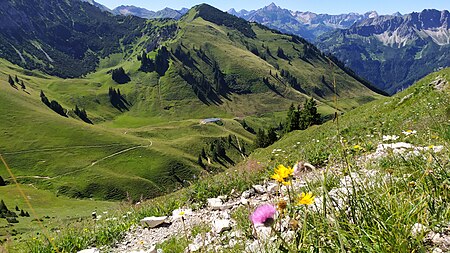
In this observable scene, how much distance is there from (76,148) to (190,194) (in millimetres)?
169931

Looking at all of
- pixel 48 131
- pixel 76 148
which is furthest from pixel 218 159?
pixel 48 131

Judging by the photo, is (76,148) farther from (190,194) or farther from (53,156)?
(190,194)

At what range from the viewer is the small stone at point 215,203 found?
29.8ft

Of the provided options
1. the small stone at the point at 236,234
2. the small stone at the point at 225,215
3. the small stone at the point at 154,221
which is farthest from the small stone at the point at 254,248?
the small stone at the point at 154,221

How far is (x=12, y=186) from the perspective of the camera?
12250 cm

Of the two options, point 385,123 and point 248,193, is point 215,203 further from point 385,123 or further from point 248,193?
point 385,123

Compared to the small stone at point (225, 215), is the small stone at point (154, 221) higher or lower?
lower

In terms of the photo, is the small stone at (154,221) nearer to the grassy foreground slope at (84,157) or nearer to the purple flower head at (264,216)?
the purple flower head at (264,216)

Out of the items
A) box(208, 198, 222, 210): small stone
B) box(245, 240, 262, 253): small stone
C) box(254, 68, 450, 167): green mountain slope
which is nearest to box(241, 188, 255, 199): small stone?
box(208, 198, 222, 210): small stone

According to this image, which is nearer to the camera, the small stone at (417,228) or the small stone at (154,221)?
the small stone at (417,228)

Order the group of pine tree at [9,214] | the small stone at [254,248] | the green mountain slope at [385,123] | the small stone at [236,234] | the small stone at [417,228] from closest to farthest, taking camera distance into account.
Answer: the small stone at [417,228], the small stone at [254,248], the small stone at [236,234], the green mountain slope at [385,123], the group of pine tree at [9,214]

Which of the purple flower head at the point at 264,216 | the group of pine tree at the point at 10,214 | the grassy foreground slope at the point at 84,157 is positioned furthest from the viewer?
the grassy foreground slope at the point at 84,157

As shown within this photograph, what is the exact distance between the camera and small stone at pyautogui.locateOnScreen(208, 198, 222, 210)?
29.8ft

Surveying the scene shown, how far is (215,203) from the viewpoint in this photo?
30.6 ft
